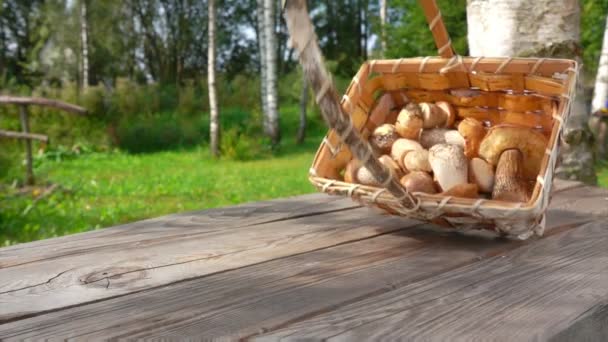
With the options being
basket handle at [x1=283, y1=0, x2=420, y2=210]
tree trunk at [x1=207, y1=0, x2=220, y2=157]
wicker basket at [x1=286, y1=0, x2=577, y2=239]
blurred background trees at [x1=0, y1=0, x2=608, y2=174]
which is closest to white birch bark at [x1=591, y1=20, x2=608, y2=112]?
blurred background trees at [x1=0, y1=0, x2=608, y2=174]

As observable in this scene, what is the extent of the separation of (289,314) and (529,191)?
2.53 ft

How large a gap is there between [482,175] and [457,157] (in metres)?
0.09

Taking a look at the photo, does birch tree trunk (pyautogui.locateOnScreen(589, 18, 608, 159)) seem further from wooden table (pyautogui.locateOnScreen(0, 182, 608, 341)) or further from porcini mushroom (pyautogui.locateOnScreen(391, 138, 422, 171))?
wooden table (pyautogui.locateOnScreen(0, 182, 608, 341))

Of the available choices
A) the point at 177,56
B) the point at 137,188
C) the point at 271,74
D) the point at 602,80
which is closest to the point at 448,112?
the point at 137,188

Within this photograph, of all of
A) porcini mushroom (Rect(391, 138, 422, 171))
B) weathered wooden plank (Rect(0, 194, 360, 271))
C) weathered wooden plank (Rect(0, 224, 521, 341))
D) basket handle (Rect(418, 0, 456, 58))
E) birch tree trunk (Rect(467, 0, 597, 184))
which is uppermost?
birch tree trunk (Rect(467, 0, 597, 184))

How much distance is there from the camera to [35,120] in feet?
36.6

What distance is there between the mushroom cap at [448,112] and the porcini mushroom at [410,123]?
4.1 inches

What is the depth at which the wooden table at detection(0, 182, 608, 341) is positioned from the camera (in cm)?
90

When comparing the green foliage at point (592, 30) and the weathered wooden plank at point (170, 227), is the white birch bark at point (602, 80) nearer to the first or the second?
the green foliage at point (592, 30)

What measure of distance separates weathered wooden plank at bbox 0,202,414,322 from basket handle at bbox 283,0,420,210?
28 cm

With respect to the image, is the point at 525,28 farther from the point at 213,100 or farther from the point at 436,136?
the point at 213,100

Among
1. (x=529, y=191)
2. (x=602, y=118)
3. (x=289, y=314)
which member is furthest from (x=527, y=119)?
(x=602, y=118)

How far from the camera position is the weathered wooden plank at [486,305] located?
2.85 feet

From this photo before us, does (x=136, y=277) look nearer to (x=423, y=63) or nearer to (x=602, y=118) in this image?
(x=423, y=63)
